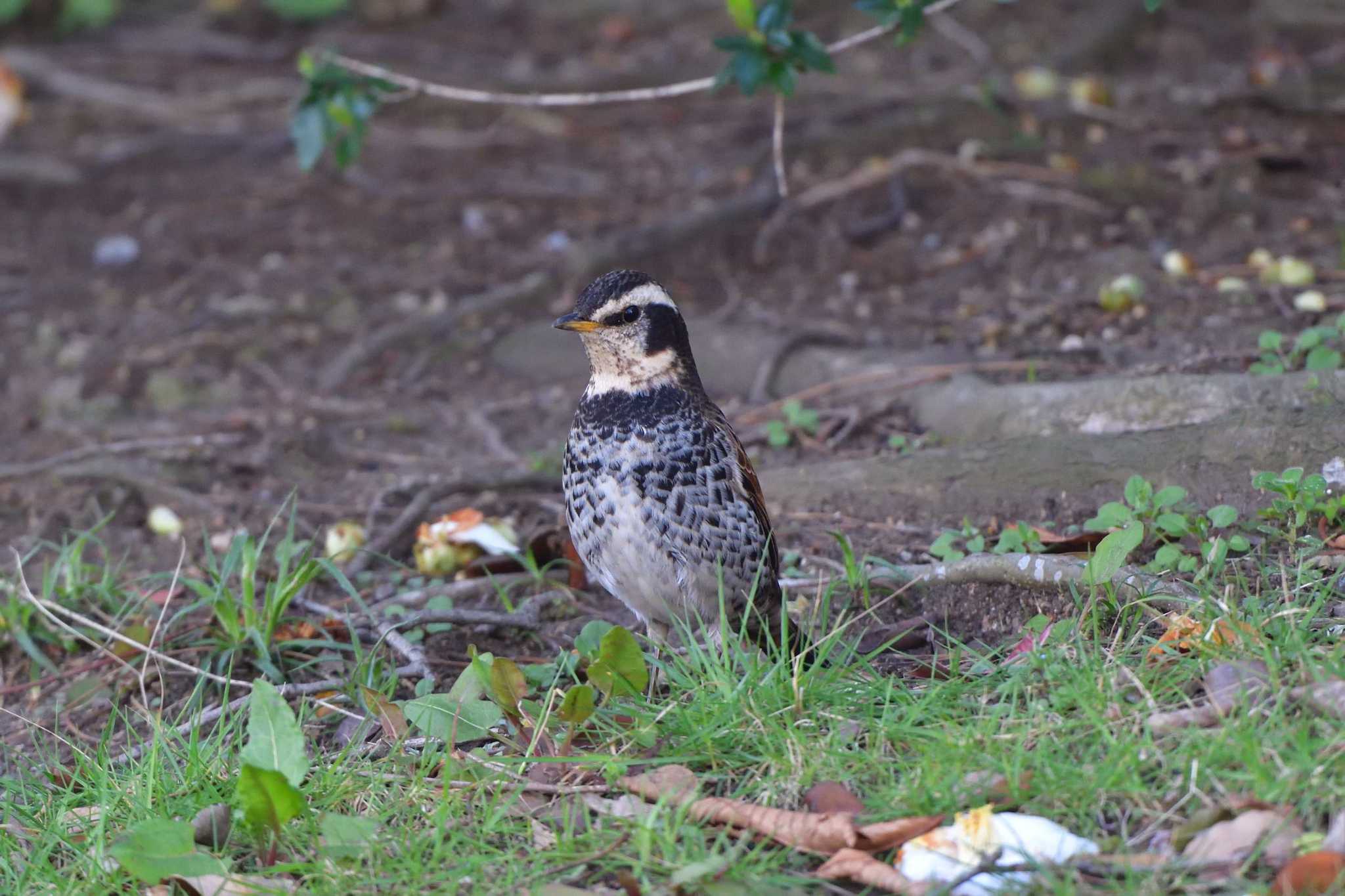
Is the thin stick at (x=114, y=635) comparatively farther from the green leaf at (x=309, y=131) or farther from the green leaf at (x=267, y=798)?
the green leaf at (x=309, y=131)

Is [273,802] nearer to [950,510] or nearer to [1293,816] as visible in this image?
[1293,816]

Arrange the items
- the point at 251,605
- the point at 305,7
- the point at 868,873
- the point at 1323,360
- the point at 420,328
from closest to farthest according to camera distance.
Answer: the point at 868,873, the point at 251,605, the point at 1323,360, the point at 420,328, the point at 305,7

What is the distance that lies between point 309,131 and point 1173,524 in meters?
3.68

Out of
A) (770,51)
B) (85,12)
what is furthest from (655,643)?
(85,12)

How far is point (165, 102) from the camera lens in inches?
367

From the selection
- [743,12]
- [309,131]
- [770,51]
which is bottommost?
[309,131]

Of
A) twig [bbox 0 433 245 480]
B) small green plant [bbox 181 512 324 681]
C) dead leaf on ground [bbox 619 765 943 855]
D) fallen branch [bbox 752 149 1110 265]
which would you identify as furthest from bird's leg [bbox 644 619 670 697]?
fallen branch [bbox 752 149 1110 265]

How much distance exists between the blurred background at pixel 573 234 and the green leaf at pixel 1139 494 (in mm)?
542

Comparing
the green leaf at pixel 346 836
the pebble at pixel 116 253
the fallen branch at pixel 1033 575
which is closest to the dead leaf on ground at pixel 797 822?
the green leaf at pixel 346 836

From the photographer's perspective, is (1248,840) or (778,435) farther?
(778,435)

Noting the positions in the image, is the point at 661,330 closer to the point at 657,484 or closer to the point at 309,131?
the point at 657,484

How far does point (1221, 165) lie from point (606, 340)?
4.48 meters

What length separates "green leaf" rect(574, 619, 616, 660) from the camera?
369 cm

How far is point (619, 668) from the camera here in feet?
11.0
